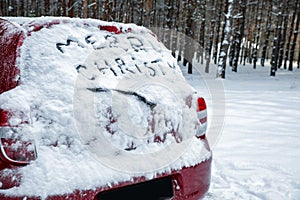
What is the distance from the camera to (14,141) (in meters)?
1.47

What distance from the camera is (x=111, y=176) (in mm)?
1627

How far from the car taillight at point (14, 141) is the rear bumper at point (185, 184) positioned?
0.24 metres

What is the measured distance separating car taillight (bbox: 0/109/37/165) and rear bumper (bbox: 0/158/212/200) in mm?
240

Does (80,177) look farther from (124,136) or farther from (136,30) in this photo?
(136,30)

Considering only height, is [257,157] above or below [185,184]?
below

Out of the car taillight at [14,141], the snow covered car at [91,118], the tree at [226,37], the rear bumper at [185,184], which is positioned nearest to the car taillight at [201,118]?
the snow covered car at [91,118]

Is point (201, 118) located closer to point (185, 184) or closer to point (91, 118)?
point (185, 184)

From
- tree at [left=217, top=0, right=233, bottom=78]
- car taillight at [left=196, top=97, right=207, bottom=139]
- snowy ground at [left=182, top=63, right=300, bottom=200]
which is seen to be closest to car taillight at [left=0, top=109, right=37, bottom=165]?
car taillight at [left=196, top=97, right=207, bottom=139]

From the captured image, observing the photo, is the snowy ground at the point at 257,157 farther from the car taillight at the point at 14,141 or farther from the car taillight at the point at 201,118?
the car taillight at the point at 14,141

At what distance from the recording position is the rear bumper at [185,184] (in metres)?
1.53

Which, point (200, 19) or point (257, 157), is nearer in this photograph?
point (257, 157)

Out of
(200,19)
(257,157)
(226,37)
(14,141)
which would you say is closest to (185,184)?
(14,141)

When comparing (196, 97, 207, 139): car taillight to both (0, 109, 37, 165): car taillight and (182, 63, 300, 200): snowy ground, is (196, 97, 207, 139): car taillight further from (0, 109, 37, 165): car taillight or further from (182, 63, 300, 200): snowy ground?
(0, 109, 37, 165): car taillight

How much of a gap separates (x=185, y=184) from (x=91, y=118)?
29.2 inches
